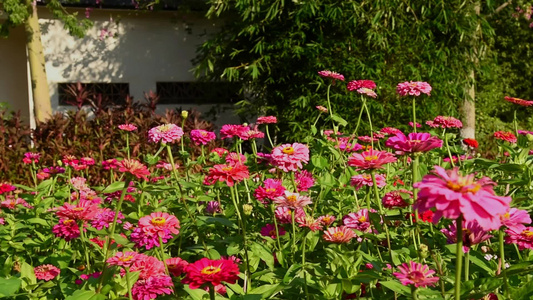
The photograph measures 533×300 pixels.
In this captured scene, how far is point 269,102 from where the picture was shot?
324 inches

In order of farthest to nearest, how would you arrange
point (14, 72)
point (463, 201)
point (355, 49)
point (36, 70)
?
point (14, 72) → point (36, 70) → point (355, 49) → point (463, 201)

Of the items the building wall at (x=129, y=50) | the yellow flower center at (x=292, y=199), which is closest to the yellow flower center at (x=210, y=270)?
the yellow flower center at (x=292, y=199)

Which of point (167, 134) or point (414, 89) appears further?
point (414, 89)

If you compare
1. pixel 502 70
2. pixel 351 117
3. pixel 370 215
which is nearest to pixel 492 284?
pixel 370 215

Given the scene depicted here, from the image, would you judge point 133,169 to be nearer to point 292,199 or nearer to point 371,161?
point 292,199

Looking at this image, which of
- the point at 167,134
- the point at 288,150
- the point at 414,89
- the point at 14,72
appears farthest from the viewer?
the point at 14,72

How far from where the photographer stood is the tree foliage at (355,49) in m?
7.32

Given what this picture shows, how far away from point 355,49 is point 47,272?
19.7ft

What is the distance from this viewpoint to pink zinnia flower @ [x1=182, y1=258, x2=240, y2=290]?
1.29 meters

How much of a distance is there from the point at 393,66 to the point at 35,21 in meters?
5.11

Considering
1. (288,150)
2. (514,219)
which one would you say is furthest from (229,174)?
(514,219)

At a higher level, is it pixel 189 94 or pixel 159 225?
pixel 159 225

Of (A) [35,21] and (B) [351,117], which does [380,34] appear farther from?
(A) [35,21]

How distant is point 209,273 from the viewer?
51.7 inches
